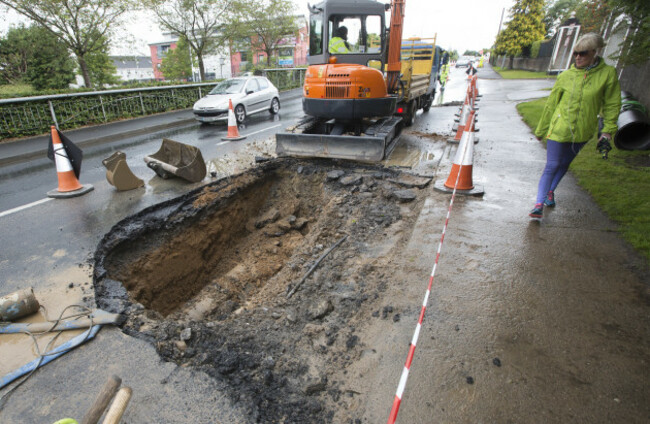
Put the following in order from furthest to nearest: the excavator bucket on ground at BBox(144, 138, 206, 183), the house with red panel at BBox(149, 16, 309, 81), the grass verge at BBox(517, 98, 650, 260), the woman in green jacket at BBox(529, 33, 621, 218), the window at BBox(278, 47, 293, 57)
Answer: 1. the house with red panel at BBox(149, 16, 309, 81)
2. the window at BBox(278, 47, 293, 57)
3. the excavator bucket on ground at BBox(144, 138, 206, 183)
4. the grass verge at BBox(517, 98, 650, 260)
5. the woman in green jacket at BBox(529, 33, 621, 218)

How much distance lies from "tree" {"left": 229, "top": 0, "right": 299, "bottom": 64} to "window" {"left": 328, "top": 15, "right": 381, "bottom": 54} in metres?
18.8

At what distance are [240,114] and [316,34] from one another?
5131 mm

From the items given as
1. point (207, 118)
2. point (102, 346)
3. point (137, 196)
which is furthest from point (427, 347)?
point (207, 118)

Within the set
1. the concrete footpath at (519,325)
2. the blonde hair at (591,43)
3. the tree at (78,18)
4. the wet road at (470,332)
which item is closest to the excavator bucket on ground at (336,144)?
the wet road at (470,332)

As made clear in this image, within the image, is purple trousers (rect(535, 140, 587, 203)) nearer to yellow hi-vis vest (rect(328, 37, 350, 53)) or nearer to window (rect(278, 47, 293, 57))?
yellow hi-vis vest (rect(328, 37, 350, 53))

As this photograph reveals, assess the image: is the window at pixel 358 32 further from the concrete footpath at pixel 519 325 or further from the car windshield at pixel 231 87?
the car windshield at pixel 231 87

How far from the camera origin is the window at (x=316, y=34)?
6.91 metres

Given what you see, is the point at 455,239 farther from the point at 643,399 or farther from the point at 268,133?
the point at 268,133

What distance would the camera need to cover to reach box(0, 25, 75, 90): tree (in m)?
19.9

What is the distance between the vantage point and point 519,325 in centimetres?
246

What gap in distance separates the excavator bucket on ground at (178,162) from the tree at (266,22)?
20055 mm

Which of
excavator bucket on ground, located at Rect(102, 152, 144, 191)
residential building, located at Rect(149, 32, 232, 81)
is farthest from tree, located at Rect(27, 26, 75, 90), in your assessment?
residential building, located at Rect(149, 32, 232, 81)

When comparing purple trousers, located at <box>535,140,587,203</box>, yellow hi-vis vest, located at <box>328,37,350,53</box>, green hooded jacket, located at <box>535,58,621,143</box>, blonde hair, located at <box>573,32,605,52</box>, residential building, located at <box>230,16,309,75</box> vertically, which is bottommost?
purple trousers, located at <box>535,140,587,203</box>

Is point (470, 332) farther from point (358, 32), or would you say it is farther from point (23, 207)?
point (358, 32)
